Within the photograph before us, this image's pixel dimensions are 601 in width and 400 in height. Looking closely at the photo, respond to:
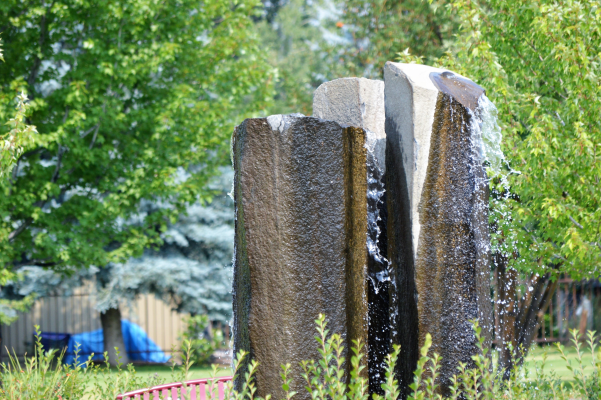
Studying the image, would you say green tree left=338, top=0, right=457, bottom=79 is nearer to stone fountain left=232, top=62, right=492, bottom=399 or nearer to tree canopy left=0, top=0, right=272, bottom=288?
tree canopy left=0, top=0, right=272, bottom=288

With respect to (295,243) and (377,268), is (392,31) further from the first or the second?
(295,243)

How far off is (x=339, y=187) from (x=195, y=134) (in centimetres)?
823

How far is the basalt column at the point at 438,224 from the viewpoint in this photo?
3.86 metres

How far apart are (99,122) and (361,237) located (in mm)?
7938

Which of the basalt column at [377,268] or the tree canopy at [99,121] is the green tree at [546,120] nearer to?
the basalt column at [377,268]

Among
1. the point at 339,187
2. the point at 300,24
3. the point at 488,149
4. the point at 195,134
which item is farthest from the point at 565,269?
the point at 300,24

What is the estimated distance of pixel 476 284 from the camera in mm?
3938

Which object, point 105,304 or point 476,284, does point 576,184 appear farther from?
point 105,304

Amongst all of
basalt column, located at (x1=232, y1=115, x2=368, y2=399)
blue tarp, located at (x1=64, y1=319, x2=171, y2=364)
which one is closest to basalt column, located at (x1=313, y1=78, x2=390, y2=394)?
basalt column, located at (x1=232, y1=115, x2=368, y2=399)

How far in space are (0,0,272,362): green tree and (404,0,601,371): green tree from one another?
18.2 ft

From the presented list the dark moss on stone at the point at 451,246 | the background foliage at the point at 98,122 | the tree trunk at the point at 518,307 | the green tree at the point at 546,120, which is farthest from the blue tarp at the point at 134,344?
the dark moss on stone at the point at 451,246

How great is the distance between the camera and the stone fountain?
12.3ft

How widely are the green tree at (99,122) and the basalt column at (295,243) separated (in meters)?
6.90

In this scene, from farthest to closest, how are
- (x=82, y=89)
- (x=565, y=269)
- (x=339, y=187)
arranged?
(x=82, y=89) < (x=565, y=269) < (x=339, y=187)
